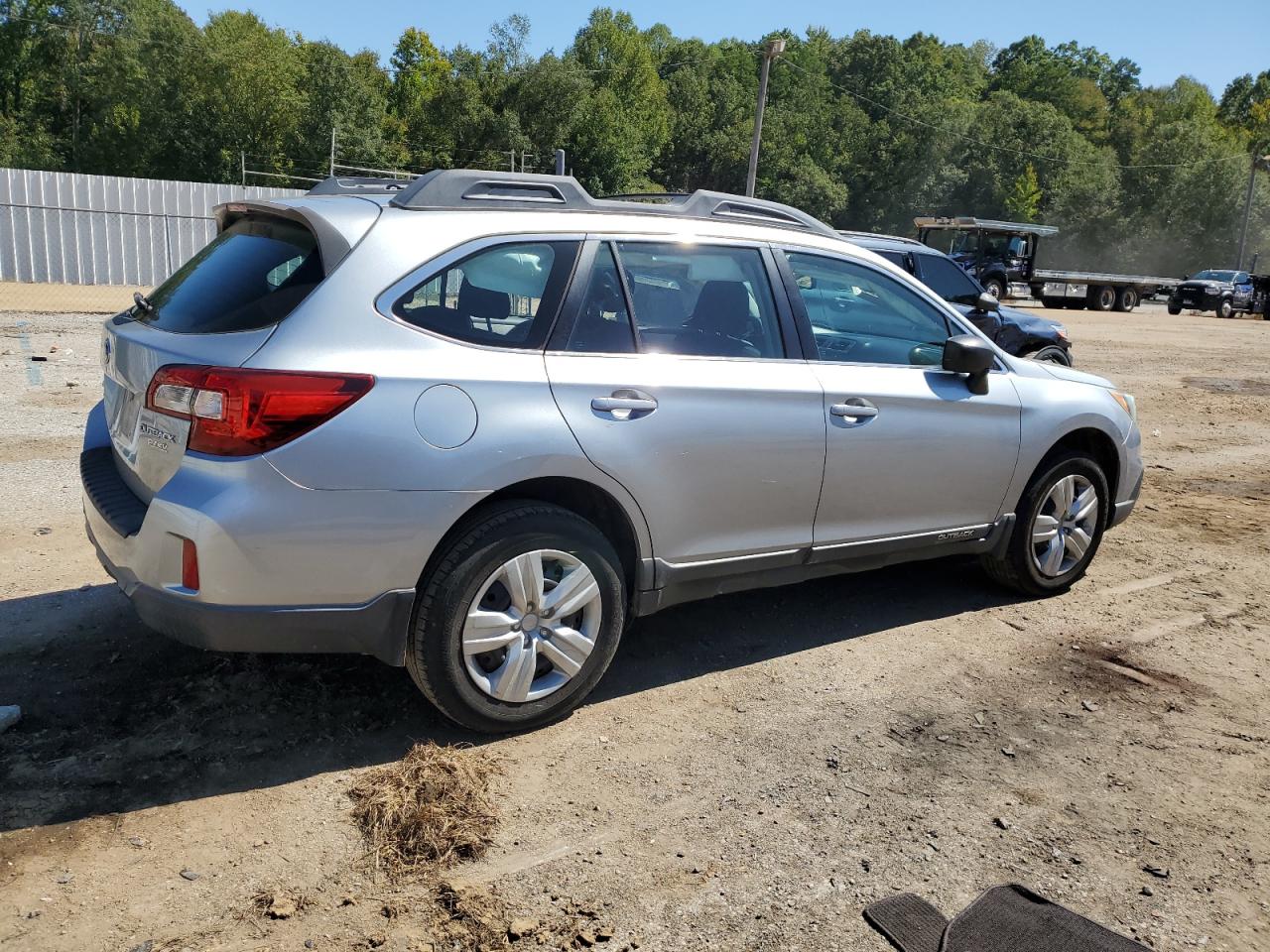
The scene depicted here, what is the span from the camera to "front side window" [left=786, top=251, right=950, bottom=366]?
454 cm

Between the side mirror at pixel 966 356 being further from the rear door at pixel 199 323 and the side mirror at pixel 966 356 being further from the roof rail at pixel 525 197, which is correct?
the rear door at pixel 199 323

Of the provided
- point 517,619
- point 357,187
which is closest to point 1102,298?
point 357,187

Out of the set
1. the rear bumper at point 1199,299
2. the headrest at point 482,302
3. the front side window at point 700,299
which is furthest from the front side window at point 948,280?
the rear bumper at point 1199,299

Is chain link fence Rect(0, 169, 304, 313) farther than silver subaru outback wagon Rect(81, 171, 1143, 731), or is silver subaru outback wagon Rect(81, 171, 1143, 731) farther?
chain link fence Rect(0, 169, 304, 313)

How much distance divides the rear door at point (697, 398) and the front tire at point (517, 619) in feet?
0.96

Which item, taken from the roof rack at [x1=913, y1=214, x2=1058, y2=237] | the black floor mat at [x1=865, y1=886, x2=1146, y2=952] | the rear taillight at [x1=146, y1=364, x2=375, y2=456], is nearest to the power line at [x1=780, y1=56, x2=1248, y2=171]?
the roof rack at [x1=913, y1=214, x2=1058, y2=237]

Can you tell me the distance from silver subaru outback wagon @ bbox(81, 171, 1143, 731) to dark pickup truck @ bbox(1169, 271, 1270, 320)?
38000mm

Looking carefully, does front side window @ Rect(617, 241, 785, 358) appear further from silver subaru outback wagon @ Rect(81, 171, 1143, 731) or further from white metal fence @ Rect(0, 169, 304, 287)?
white metal fence @ Rect(0, 169, 304, 287)

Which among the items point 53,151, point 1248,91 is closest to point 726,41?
point 1248,91

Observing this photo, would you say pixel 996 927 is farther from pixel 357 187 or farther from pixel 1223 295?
pixel 1223 295

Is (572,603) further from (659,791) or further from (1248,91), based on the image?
(1248,91)

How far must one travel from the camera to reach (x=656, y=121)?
3354 inches

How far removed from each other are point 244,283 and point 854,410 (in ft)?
7.95

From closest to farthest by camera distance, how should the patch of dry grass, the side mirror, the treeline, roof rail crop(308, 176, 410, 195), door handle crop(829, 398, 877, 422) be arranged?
1. the patch of dry grass
2. roof rail crop(308, 176, 410, 195)
3. door handle crop(829, 398, 877, 422)
4. the side mirror
5. the treeline
